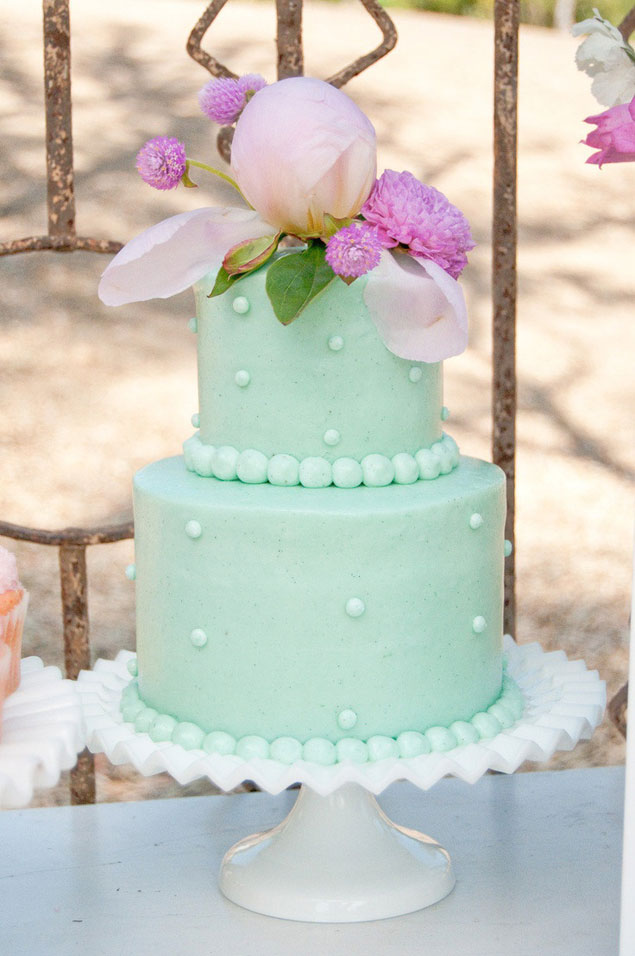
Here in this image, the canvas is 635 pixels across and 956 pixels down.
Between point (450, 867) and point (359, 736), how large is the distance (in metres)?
0.25

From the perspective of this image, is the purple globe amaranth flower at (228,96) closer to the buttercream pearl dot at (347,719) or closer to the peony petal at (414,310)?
the peony petal at (414,310)

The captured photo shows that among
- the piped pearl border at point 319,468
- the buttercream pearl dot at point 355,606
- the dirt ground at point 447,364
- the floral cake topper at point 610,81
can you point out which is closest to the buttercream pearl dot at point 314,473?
the piped pearl border at point 319,468

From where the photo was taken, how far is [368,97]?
4.66 m

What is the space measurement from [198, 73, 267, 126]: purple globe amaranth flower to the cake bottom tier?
1.02 ft

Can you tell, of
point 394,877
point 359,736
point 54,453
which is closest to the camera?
point 359,736

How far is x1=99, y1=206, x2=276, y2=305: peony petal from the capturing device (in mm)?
1092

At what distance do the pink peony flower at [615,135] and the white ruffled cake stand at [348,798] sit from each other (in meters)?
0.45

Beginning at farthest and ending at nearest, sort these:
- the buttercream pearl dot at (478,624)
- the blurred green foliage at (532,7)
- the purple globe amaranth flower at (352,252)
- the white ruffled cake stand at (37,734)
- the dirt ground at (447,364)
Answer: the blurred green foliage at (532,7) < the dirt ground at (447,364) < the buttercream pearl dot at (478,624) < the purple globe amaranth flower at (352,252) < the white ruffled cake stand at (37,734)

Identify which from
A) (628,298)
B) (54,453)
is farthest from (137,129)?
(628,298)

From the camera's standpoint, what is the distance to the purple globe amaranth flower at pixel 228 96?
110cm

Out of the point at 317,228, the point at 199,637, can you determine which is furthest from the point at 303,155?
the point at 199,637

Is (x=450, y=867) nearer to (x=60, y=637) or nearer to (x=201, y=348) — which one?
(x=201, y=348)

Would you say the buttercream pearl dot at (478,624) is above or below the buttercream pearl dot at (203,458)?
below

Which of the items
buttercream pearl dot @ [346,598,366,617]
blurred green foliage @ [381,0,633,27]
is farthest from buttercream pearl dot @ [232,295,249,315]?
blurred green foliage @ [381,0,633,27]
